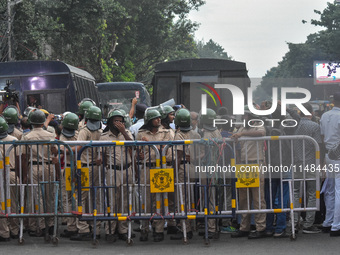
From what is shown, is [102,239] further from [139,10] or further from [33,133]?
[139,10]

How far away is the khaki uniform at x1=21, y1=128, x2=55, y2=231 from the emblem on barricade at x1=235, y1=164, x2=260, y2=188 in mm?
2405

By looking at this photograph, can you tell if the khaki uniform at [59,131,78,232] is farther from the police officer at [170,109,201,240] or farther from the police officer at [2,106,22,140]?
the police officer at [170,109,201,240]

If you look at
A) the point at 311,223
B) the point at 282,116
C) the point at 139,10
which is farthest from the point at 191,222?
the point at 139,10

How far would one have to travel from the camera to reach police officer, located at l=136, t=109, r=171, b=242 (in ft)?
31.4

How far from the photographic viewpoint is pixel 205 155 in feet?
30.8

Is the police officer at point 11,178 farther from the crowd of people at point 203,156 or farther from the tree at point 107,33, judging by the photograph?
the tree at point 107,33

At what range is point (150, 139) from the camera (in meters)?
10.0

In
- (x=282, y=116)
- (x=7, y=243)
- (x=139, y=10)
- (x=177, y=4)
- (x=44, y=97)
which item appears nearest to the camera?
(x=7, y=243)

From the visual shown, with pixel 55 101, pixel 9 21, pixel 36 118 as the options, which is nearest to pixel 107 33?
pixel 9 21

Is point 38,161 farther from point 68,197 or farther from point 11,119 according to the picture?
point 11,119

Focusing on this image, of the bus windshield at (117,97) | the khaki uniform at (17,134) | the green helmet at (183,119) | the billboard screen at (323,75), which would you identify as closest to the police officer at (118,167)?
the green helmet at (183,119)

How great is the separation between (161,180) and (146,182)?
0.27m

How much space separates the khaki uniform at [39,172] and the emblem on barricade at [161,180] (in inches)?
51.4

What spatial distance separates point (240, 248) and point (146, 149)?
1772 mm
